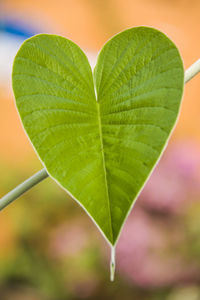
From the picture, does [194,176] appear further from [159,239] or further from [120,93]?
[120,93]

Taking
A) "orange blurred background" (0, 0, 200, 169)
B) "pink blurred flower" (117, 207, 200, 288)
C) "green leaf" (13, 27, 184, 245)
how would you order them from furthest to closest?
"orange blurred background" (0, 0, 200, 169)
"pink blurred flower" (117, 207, 200, 288)
"green leaf" (13, 27, 184, 245)

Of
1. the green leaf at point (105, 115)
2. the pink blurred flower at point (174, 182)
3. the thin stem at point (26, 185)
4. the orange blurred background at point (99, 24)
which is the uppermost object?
the green leaf at point (105, 115)

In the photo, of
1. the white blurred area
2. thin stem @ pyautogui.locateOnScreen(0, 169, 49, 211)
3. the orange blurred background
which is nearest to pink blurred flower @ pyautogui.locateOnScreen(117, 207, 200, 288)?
the orange blurred background

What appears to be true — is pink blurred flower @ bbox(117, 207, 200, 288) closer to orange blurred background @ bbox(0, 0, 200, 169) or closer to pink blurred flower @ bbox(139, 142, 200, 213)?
pink blurred flower @ bbox(139, 142, 200, 213)

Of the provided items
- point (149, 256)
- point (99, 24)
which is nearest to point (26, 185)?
point (149, 256)

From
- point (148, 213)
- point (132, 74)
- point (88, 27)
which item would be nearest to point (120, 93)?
point (132, 74)

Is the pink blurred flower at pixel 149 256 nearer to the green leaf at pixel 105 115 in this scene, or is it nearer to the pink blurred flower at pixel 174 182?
the pink blurred flower at pixel 174 182

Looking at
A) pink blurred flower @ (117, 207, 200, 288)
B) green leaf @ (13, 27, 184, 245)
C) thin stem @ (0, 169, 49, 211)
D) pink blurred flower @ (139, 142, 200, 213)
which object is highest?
green leaf @ (13, 27, 184, 245)

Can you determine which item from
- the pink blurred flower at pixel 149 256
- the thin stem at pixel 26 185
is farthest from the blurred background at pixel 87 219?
the thin stem at pixel 26 185
